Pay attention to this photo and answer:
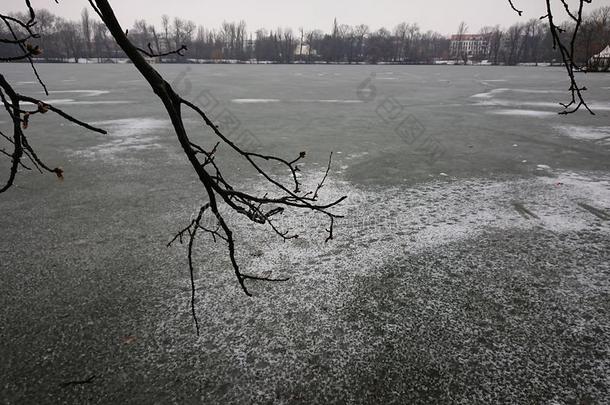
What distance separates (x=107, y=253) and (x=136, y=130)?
7989 millimetres

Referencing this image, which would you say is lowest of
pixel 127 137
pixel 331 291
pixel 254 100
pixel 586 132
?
pixel 331 291

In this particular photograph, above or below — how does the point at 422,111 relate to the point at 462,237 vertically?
above

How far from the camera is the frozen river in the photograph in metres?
2.67

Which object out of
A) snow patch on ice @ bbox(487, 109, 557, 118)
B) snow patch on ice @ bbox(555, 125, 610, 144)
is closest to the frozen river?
snow patch on ice @ bbox(555, 125, 610, 144)

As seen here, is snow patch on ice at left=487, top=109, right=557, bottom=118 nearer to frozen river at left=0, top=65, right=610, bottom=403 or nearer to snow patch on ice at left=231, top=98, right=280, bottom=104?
frozen river at left=0, top=65, right=610, bottom=403

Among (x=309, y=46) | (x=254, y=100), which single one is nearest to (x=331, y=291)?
(x=254, y=100)

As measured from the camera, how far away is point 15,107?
1.86m

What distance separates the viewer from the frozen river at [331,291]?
2.67 m

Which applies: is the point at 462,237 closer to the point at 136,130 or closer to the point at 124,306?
the point at 124,306

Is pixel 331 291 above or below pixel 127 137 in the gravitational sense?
below

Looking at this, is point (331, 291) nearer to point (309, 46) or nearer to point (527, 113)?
point (527, 113)

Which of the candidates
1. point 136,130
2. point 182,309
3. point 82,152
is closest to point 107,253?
point 182,309

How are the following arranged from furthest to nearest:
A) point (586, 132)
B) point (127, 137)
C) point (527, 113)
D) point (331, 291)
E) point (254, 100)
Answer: point (254, 100)
point (527, 113)
point (586, 132)
point (127, 137)
point (331, 291)

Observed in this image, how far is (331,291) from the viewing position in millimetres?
3680
